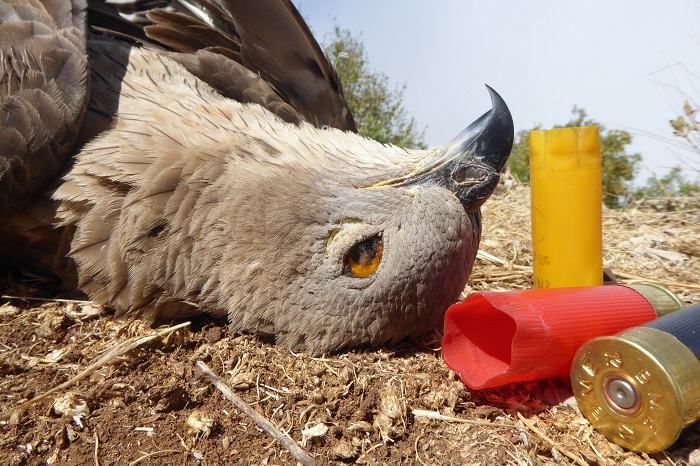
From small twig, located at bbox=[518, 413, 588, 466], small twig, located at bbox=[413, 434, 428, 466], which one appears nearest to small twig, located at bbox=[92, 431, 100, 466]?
small twig, located at bbox=[413, 434, 428, 466]

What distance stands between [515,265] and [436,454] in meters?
2.19

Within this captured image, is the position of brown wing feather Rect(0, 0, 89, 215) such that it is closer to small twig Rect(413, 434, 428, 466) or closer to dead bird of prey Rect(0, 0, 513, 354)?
dead bird of prey Rect(0, 0, 513, 354)

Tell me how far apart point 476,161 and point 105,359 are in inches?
71.0

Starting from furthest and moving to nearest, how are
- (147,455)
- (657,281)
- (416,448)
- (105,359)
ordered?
(657,281)
(105,359)
(416,448)
(147,455)

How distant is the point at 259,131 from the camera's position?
9.09 ft

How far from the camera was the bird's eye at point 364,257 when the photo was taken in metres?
2.39

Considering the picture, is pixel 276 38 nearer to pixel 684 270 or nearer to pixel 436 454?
pixel 436 454

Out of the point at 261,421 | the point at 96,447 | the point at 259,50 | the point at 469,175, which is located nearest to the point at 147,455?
the point at 96,447

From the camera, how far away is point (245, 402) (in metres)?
2.18

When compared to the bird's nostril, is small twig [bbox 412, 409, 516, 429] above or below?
below

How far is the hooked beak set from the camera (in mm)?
2371

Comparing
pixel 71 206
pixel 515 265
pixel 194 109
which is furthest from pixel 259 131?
pixel 515 265

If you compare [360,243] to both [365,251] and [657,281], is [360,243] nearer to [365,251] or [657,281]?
[365,251]

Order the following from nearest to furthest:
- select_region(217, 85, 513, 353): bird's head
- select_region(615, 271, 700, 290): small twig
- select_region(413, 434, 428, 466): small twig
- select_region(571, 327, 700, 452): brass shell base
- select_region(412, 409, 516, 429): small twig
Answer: select_region(571, 327, 700, 452): brass shell base < select_region(413, 434, 428, 466): small twig < select_region(412, 409, 516, 429): small twig < select_region(217, 85, 513, 353): bird's head < select_region(615, 271, 700, 290): small twig
